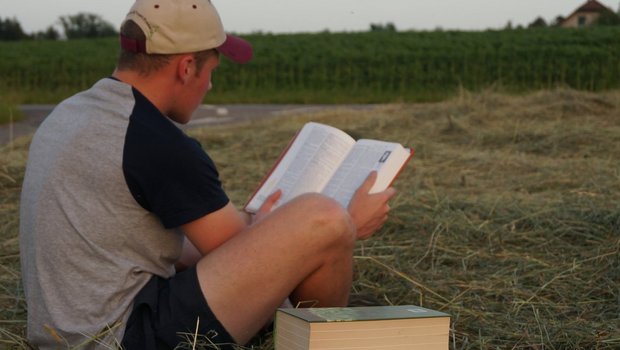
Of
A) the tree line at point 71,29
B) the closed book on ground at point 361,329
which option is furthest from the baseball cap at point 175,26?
the tree line at point 71,29

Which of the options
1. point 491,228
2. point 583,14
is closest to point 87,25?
point 583,14

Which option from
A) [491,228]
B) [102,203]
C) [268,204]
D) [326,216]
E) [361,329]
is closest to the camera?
[361,329]

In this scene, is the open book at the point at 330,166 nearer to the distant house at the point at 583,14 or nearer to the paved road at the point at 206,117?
the paved road at the point at 206,117

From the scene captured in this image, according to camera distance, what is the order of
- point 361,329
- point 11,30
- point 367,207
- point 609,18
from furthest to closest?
point 11,30
point 609,18
point 367,207
point 361,329

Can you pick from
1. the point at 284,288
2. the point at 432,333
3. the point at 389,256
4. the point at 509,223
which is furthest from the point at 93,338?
the point at 509,223

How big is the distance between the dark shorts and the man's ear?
1.59ft

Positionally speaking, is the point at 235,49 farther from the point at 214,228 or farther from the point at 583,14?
the point at 583,14

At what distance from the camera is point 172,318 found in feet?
7.43

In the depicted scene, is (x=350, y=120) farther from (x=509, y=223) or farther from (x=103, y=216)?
(x=103, y=216)

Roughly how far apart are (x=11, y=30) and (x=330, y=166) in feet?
174

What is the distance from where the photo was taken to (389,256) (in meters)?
3.60

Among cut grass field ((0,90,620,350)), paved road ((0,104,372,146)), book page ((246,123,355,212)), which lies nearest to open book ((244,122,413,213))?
book page ((246,123,355,212))

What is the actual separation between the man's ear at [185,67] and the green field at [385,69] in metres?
16.2

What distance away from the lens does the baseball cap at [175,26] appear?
7.46 ft
